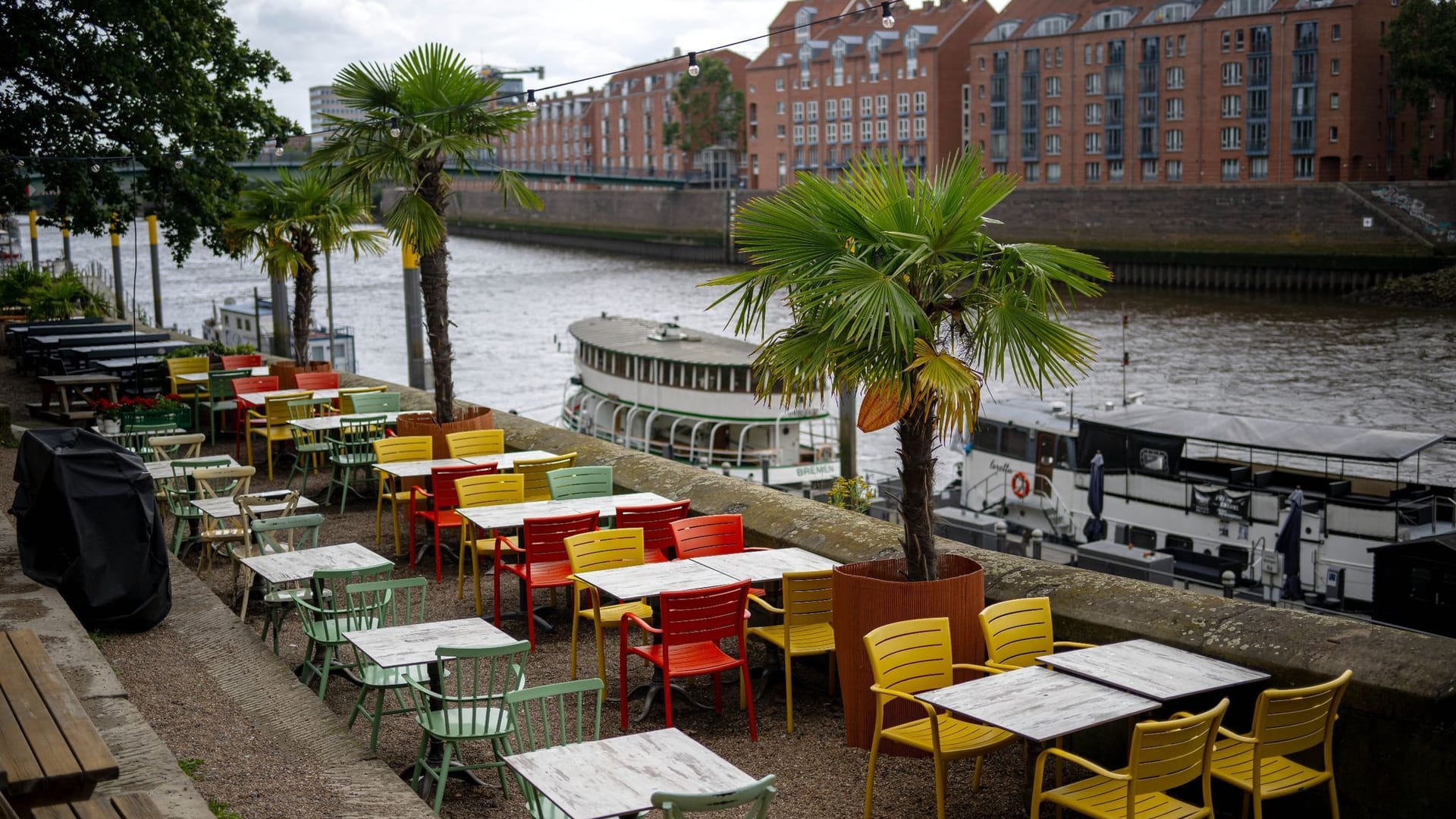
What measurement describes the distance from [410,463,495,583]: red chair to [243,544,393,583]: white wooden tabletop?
1833 mm

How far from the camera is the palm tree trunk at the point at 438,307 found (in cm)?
1311

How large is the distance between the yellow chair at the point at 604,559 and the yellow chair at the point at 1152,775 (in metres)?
3.15

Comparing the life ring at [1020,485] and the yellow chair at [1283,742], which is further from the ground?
the yellow chair at [1283,742]

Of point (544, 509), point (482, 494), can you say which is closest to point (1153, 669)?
point (544, 509)

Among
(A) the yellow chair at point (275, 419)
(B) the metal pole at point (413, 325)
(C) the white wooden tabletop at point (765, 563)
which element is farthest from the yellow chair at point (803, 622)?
Result: (B) the metal pole at point (413, 325)

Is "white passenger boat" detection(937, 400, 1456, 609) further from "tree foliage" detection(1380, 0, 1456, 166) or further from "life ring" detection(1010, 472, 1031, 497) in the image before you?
"tree foliage" detection(1380, 0, 1456, 166)

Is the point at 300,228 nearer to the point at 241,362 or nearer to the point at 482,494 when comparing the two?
the point at 241,362

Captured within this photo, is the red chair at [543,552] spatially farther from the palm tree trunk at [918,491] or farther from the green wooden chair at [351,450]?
the green wooden chair at [351,450]

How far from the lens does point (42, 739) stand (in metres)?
4.81

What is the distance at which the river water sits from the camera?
125ft

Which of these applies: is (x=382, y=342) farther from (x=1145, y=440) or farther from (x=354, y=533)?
(x=354, y=533)

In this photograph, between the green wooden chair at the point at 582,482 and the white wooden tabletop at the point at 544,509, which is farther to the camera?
the green wooden chair at the point at 582,482

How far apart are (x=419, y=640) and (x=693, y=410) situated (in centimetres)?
2574

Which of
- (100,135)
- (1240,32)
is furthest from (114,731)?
(1240,32)
